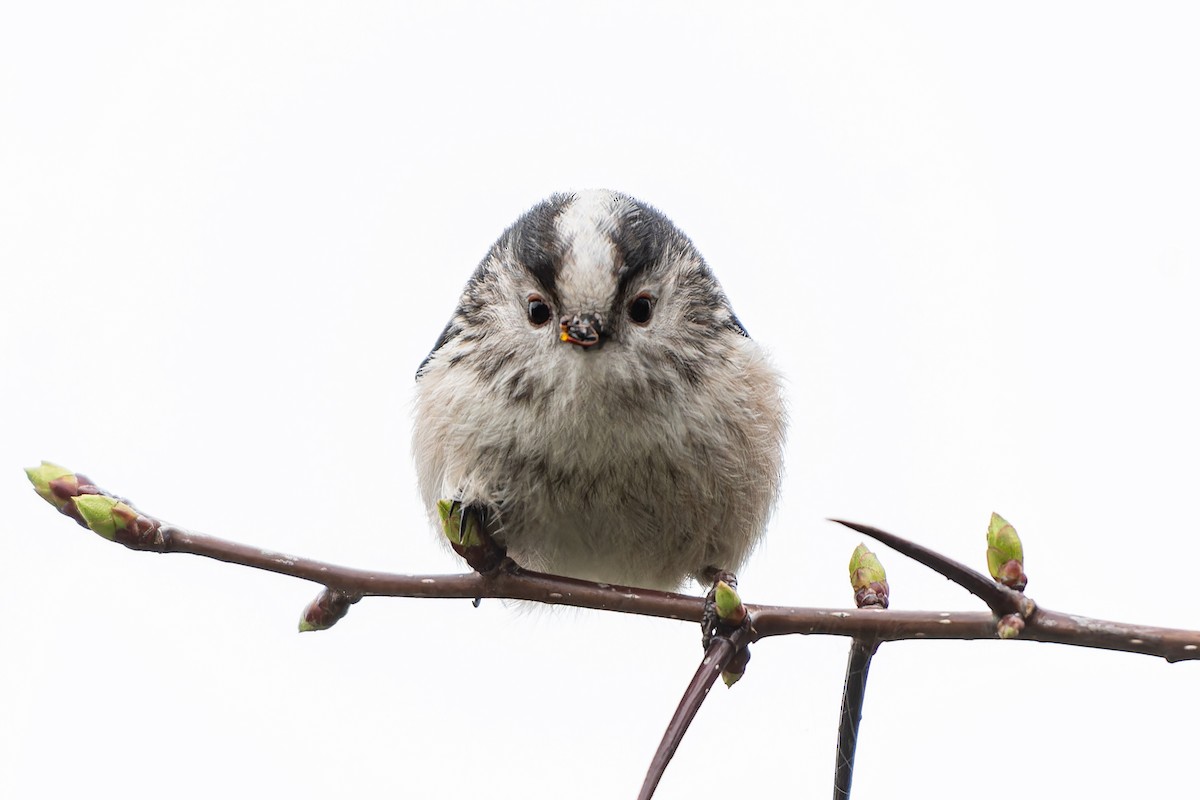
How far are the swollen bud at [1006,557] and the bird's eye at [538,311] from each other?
1053mm

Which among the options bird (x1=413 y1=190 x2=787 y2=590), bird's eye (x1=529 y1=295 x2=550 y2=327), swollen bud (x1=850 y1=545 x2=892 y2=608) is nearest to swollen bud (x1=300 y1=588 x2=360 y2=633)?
bird (x1=413 y1=190 x2=787 y2=590)

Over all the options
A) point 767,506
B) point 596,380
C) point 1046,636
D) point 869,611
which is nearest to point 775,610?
point 869,611

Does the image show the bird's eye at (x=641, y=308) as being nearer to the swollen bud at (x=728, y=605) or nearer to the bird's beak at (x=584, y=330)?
the bird's beak at (x=584, y=330)

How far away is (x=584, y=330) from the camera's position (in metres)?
2.29

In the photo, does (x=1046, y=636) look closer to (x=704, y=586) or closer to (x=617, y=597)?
(x=617, y=597)

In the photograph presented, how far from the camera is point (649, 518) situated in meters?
2.66

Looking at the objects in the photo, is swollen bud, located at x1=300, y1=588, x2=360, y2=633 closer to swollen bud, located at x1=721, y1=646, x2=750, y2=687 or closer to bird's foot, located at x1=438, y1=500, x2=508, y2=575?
bird's foot, located at x1=438, y1=500, x2=508, y2=575

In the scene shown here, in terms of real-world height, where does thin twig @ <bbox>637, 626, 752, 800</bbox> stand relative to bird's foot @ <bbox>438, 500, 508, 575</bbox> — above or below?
below

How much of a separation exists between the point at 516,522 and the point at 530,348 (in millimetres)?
388

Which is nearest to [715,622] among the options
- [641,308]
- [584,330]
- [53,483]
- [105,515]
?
[584,330]

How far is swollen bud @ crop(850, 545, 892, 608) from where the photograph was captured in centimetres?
206

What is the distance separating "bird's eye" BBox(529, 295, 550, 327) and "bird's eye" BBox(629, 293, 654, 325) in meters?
0.18

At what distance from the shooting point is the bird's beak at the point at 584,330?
2.28 metres

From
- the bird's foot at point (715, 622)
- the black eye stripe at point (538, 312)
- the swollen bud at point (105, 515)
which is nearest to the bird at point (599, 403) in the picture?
the black eye stripe at point (538, 312)
